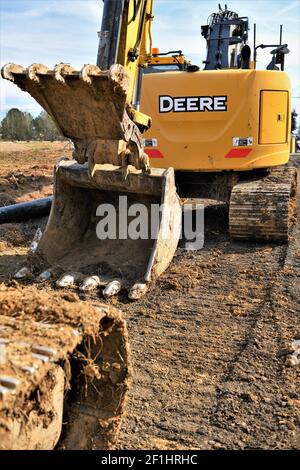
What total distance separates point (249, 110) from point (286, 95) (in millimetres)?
687

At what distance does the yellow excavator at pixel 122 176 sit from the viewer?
2198mm

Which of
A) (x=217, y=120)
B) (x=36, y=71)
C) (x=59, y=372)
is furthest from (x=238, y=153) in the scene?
(x=59, y=372)

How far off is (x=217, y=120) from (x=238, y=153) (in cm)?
45

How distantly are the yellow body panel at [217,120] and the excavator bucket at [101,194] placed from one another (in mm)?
1140

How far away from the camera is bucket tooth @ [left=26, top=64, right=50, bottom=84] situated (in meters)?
4.39

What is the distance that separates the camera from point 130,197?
221 inches

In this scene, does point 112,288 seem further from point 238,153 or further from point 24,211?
point 24,211

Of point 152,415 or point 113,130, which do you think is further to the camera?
point 113,130

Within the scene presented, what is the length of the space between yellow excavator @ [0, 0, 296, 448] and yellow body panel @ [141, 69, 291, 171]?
12mm

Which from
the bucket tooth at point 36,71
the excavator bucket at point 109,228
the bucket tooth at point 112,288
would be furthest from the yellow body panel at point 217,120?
the bucket tooth at point 112,288

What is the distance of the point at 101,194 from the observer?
229 inches

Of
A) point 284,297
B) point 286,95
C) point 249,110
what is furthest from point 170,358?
point 286,95

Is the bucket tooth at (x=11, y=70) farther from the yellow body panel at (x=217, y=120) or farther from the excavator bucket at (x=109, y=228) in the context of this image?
the yellow body panel at (x=217, y=120)

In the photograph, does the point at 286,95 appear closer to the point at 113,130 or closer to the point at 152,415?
the point at 113,130
